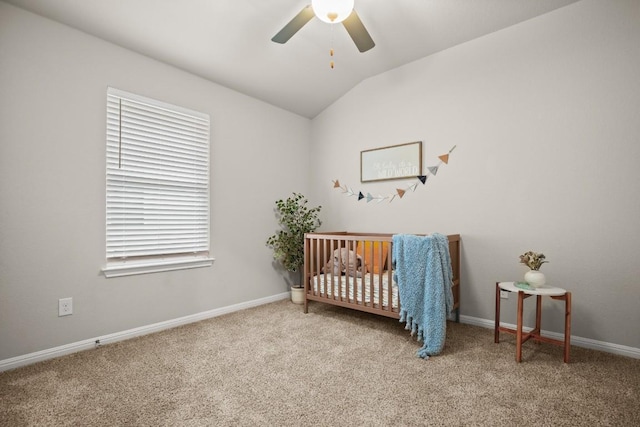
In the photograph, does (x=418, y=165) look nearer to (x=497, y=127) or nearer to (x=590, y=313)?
(x=497, y=127)

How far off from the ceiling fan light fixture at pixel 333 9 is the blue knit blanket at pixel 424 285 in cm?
144

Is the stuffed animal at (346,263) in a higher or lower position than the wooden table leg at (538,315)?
higher

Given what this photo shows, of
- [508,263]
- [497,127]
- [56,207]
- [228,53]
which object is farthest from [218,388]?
[497,127]

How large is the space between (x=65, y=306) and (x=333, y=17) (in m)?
2.47

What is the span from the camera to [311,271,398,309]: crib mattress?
8.07 ft

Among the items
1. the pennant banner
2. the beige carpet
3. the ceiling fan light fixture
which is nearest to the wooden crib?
the beige carpet

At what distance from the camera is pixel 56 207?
6.65 feet

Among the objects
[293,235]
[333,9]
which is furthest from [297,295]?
[333,9]

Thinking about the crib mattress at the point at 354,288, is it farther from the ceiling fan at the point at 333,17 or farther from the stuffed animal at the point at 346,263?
the ceiling fan at the point at 333,17

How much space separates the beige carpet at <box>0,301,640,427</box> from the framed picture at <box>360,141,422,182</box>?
4.88 ft

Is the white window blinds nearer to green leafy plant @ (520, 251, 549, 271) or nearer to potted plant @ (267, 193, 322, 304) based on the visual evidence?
potted plant @ (267, 193, 322, 304)

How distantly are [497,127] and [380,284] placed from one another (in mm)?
1573

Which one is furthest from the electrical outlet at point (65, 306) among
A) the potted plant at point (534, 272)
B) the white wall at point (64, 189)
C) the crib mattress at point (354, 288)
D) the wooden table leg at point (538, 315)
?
the wooden table leg at point (538, 315)

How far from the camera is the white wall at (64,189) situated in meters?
Result: 1.87
